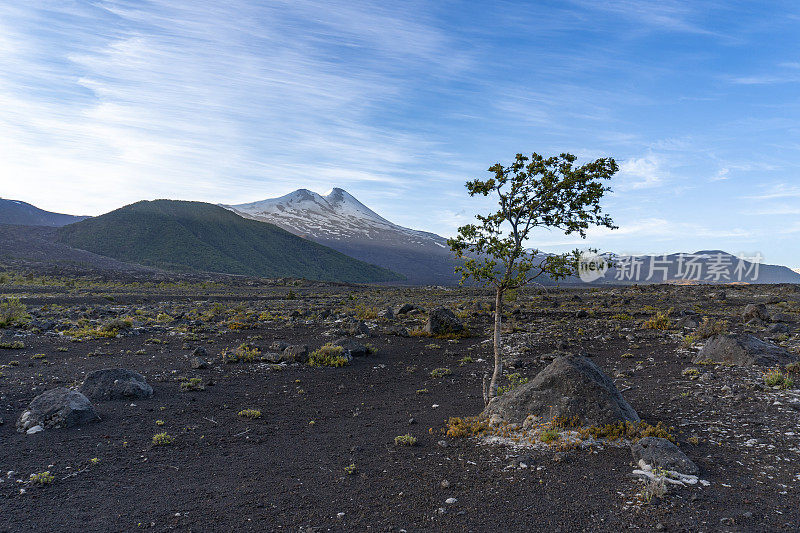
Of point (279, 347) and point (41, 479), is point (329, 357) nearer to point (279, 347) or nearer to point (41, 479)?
point (279, 347)

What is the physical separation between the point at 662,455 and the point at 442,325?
15869mm

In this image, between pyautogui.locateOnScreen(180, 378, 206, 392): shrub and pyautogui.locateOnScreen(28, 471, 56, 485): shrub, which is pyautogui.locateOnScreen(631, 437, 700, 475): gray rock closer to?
pyautogui.locateOnScreen(28, 471, 56, 485): shrub

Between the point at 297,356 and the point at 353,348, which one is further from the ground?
the point at 353,348

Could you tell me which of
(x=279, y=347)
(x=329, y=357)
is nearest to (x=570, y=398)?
(x=329, y=357)

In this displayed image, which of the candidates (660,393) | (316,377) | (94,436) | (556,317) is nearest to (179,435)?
(94,436)

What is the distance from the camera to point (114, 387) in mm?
11156

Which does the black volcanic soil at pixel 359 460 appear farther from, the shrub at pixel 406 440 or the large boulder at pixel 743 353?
the large boulder at pixel 743 353

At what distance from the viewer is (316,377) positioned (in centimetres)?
1430

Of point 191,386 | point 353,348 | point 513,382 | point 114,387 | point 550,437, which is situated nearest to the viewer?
point 550,437

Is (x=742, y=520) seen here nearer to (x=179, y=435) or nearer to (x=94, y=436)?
(x=179, y=435)

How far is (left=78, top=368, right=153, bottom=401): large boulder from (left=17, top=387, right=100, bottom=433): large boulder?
1337mm

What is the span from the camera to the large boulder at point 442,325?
22453mm

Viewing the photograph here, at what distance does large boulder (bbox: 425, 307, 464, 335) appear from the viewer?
22453 millimetres

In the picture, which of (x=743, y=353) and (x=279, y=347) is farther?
(x=279, y=347)
